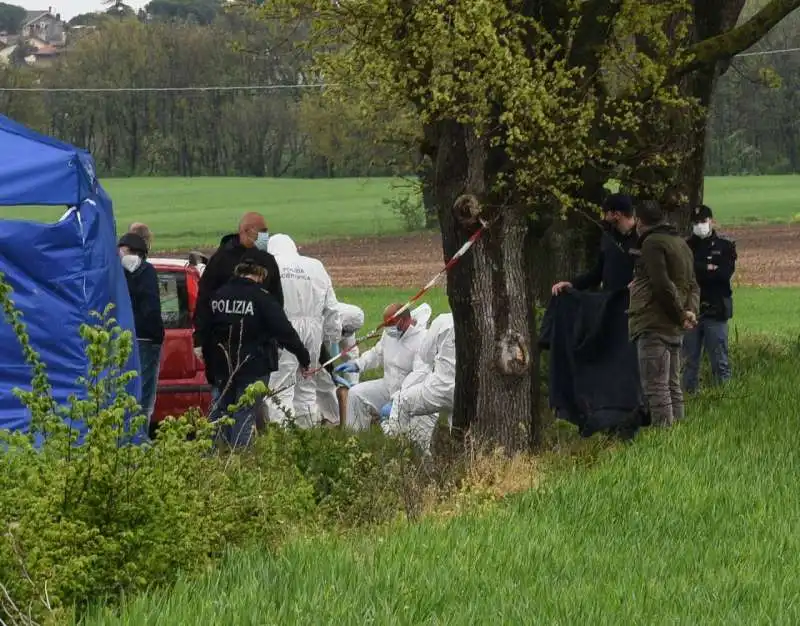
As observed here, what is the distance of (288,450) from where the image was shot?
10000mm

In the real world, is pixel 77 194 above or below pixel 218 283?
above

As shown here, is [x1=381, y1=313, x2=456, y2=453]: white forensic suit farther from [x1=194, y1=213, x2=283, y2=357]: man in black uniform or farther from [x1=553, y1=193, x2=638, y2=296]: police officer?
[x1=194, y1=213, x2=283, y2=357]: man in black uniform

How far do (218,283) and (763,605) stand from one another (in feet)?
21.8

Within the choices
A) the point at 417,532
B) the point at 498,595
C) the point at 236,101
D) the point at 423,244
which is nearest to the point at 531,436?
the point at 417,532

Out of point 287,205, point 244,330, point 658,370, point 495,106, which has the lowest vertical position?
point 287,205

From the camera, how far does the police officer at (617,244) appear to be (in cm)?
1123

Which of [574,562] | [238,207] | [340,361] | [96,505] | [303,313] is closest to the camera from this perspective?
[96,505]

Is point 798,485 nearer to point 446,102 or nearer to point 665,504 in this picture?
point 665,504

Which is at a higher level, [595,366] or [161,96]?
[161,96]

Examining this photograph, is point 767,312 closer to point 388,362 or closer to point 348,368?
point 348,368

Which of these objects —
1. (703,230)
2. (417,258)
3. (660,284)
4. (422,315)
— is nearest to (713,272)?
(703,230)

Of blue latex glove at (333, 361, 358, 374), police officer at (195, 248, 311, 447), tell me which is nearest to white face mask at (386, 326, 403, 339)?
blue latex glove at (333, 361, 358, 374)

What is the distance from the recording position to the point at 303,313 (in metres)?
13.1

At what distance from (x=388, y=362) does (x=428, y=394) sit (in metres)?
0.81
